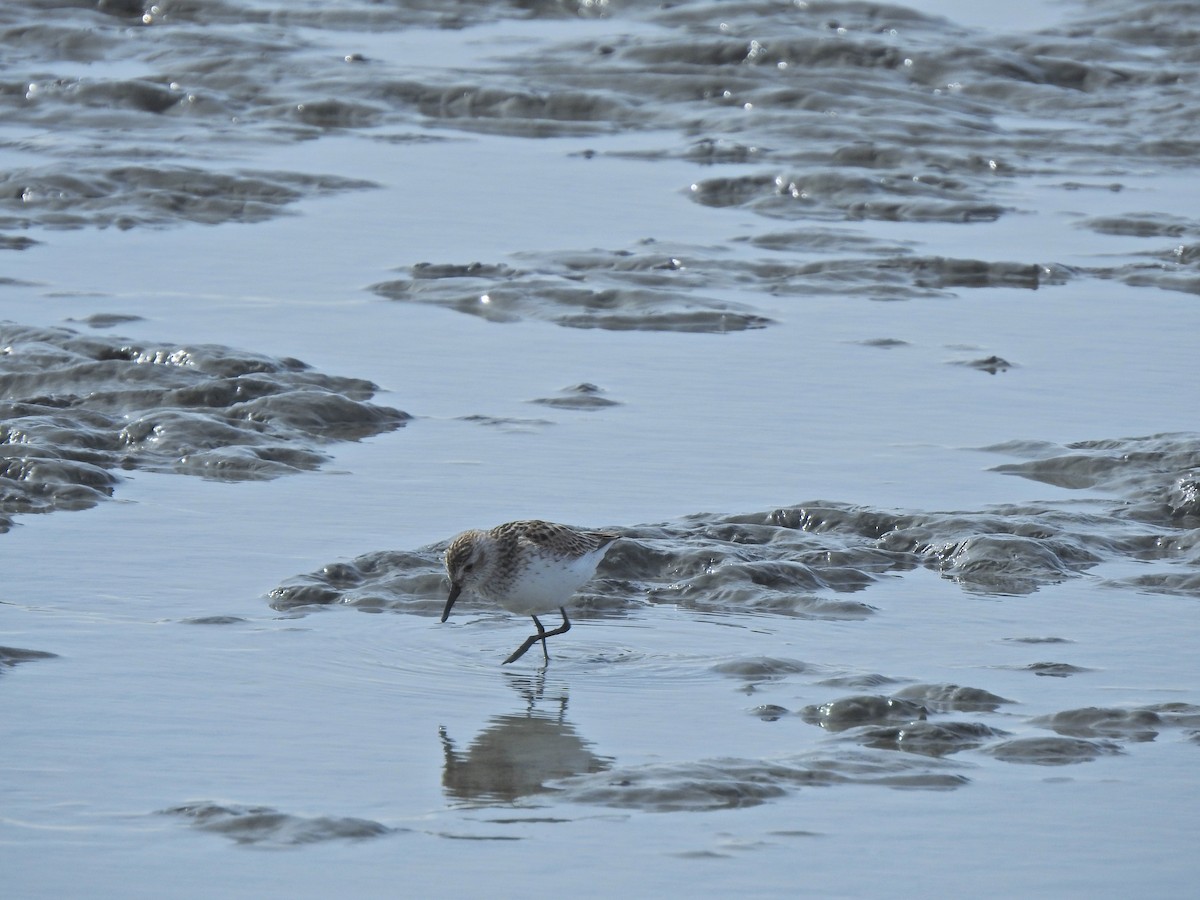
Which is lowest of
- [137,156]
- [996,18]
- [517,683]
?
[517,683]

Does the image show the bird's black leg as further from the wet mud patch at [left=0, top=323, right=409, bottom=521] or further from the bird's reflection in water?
the wet mud patch at [left=0, top=323, right=409, bottom=521]

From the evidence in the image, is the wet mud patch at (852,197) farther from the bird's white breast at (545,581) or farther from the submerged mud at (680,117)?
the bird's white breast at (545,581)

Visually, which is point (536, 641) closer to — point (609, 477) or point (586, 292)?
point (609, 477)

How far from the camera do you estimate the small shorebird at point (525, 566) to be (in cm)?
684

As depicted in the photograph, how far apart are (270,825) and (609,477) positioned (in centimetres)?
383

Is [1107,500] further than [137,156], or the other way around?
[137,156]

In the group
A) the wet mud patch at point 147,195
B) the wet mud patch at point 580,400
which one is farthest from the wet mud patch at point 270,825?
the wet mud patch at point 147,195

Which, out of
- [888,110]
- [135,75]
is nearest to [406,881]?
[888,110]

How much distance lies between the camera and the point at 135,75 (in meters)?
18.7

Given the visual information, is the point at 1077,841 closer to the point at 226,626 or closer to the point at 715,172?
the point at 226,626

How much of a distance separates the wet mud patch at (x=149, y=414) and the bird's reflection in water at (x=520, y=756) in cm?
289

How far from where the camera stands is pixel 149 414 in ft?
30.8

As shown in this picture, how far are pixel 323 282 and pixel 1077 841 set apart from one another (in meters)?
7.77

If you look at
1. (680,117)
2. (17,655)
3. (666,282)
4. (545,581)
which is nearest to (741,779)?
(545,581)
